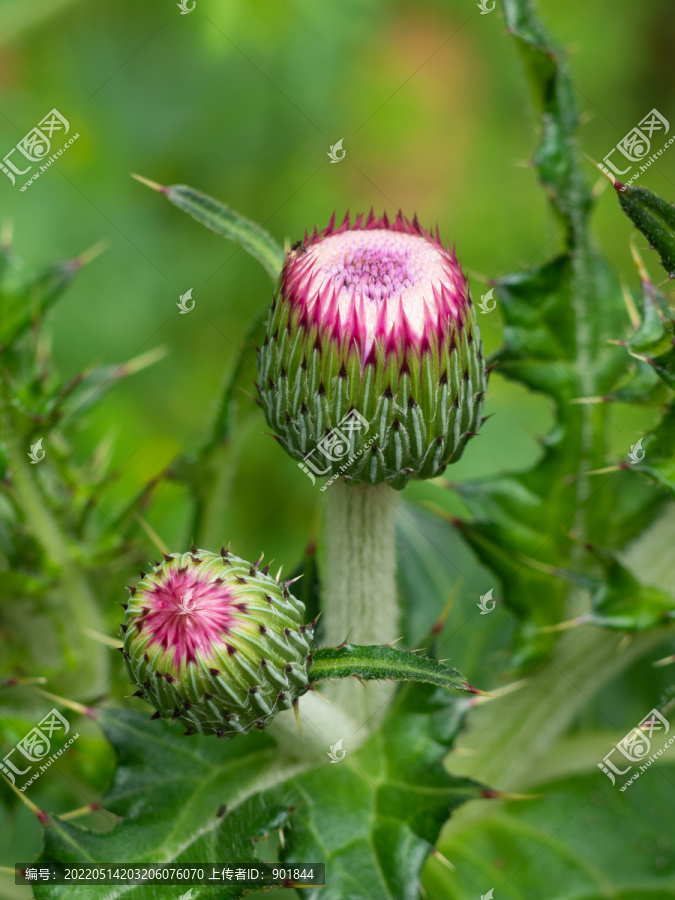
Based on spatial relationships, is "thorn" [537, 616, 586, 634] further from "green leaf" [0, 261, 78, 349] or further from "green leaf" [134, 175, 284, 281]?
"green leaf" [0, 261, 78, 349]

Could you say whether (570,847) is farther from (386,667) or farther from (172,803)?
(386,667)

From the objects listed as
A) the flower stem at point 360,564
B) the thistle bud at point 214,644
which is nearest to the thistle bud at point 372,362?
the flower stem at point 360,564

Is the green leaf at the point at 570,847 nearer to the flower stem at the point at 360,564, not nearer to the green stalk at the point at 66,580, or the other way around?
the flower stem at the point at 360,564

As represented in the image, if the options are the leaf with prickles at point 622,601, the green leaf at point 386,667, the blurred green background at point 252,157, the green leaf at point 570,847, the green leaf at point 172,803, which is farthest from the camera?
the blurred green background at point 252,157

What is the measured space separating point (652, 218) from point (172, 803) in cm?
211

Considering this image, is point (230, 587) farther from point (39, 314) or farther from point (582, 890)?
point (582, 890)

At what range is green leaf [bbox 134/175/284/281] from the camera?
239cm

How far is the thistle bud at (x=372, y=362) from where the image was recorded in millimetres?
2064

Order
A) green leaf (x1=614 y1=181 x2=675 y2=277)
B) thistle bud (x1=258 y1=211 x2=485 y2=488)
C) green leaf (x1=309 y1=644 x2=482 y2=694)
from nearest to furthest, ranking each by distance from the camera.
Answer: green leaf (x1=309 y1=644 x2=482 y2=694)
thistle bud (x1=258 y1=211 x2=485 y2=488)
green leaf (x1=614 y1=181 x2=675 y2=277)

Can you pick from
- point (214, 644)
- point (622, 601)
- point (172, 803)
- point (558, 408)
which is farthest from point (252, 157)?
point (214, 644)

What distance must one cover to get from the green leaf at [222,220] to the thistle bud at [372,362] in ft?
0.75

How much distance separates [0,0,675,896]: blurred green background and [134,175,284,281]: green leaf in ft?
7.81

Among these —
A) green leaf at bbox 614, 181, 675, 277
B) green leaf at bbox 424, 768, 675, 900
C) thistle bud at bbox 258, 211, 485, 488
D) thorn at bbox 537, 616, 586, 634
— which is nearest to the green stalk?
thistle bud at bbox 258, 211, 485, 488

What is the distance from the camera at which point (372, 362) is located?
2.04 meters
